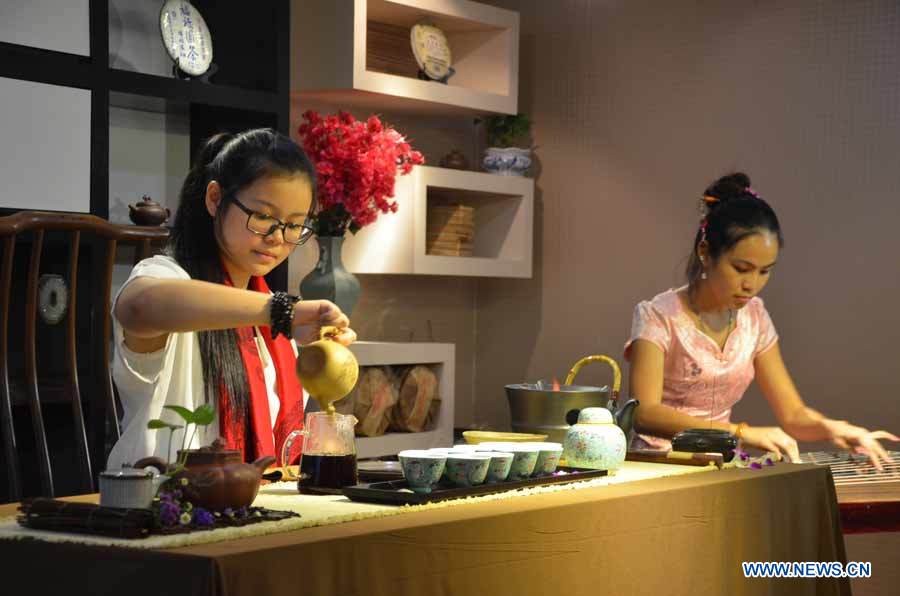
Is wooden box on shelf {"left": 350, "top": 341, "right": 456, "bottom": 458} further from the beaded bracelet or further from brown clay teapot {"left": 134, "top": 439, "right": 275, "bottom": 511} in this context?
brown clay teapot {"left": 134, "top": 439, "right": 275, "bottom": 511}

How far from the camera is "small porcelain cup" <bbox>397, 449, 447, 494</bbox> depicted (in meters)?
Result: 1.62

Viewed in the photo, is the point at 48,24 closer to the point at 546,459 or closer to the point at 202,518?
the point at 546,459

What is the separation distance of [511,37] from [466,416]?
148 centimetres

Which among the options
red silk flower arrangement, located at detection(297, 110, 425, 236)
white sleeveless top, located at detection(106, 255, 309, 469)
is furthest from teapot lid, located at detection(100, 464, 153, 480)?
red silk flower arrangement, located at detection(297, 110, 425, 236)

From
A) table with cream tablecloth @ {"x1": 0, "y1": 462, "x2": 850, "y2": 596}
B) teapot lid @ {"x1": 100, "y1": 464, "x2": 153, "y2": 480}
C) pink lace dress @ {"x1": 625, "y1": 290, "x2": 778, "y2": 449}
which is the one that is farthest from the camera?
pink lace dress @ {"x1": 625, "y1": 290, "x2": 778, "y2": 449}

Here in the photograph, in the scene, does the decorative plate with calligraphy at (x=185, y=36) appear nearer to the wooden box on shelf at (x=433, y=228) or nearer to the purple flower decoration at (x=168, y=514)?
the wooden box on shelf at (x=433, y=228)

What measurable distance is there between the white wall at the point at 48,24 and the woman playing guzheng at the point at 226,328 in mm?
1088

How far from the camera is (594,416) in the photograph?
6.51ft

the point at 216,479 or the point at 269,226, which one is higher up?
the point at 269,226

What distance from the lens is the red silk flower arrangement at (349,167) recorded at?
364 cm

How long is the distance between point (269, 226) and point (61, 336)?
58.8 inches

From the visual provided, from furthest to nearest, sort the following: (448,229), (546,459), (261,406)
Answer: (448,229)
(261,406)
(546,459)

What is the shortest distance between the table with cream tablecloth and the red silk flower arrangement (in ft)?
5.76

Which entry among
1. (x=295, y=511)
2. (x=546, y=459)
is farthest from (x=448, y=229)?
(x=295, y=511)
